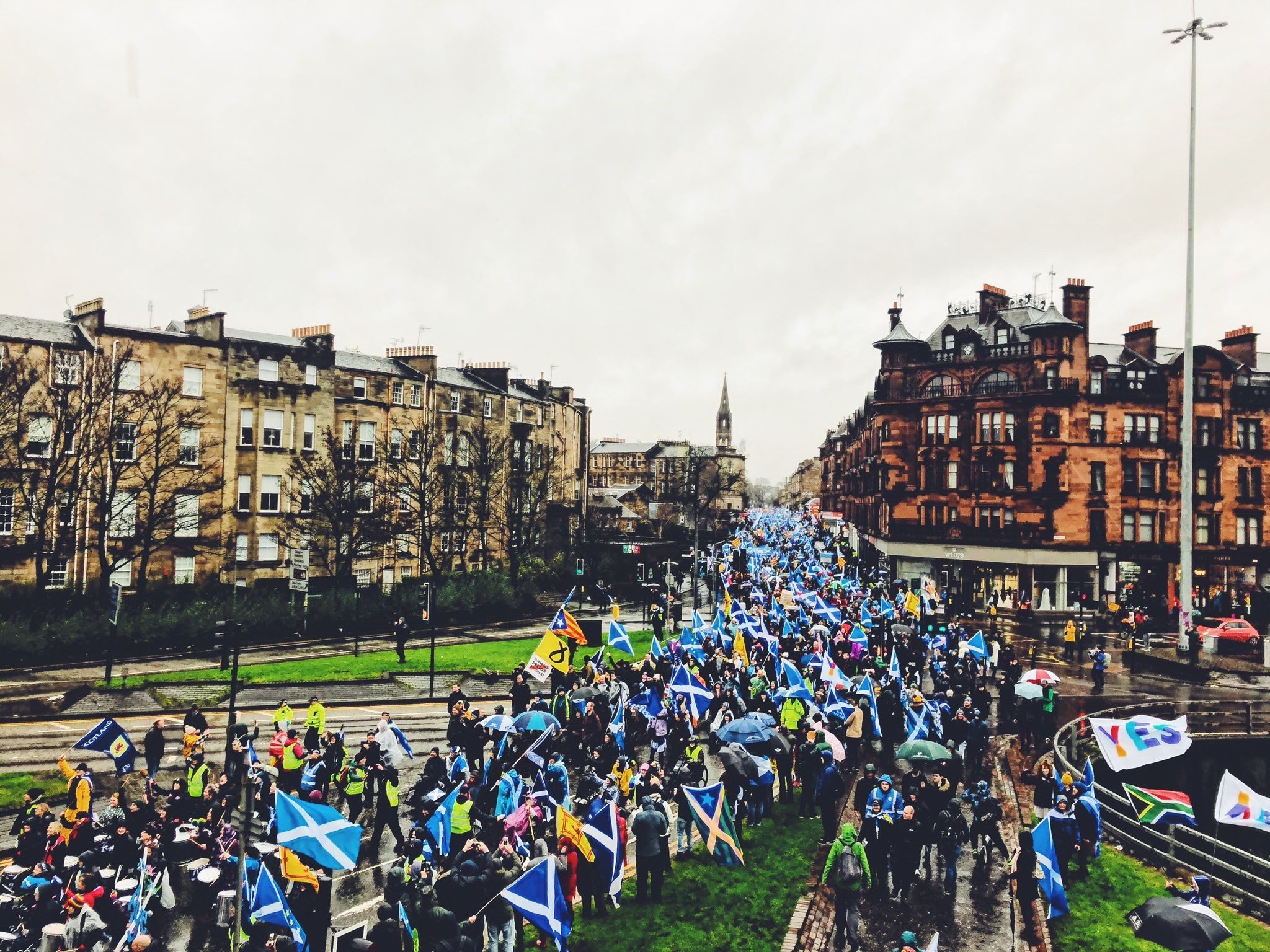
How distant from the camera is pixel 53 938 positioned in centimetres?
1077

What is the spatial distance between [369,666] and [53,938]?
2314 cm

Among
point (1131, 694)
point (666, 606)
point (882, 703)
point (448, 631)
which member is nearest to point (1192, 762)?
point (1131, 694)

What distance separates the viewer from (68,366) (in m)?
38.9

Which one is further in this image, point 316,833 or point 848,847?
point 848,847

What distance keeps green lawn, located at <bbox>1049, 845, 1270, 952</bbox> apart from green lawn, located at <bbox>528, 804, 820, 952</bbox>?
14.3ft

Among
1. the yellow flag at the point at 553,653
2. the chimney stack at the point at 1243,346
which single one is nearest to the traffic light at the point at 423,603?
the yellow flag at the point at 553,653

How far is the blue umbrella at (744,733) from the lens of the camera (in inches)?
691

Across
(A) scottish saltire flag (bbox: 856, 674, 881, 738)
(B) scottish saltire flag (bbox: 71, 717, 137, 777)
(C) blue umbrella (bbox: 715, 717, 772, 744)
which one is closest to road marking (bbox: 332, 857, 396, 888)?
(B) scottish saltire flag (bbox: 71, 717, 137, 777)

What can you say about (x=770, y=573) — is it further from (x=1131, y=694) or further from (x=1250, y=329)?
(x=1250, y=329)

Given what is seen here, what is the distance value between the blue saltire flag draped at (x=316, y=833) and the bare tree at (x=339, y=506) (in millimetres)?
32566

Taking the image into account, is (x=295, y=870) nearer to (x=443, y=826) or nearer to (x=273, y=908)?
(x=273, y=908)

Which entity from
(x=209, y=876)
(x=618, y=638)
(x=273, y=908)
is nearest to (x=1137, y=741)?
(x=618, y=638)

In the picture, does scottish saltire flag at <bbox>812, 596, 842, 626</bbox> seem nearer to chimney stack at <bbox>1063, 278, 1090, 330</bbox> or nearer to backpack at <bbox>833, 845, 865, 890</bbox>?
backpack at <bbox>833, 845, 865, 890</bbox>

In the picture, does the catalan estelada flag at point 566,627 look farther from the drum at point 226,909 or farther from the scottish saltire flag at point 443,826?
the drum at point 226,909
